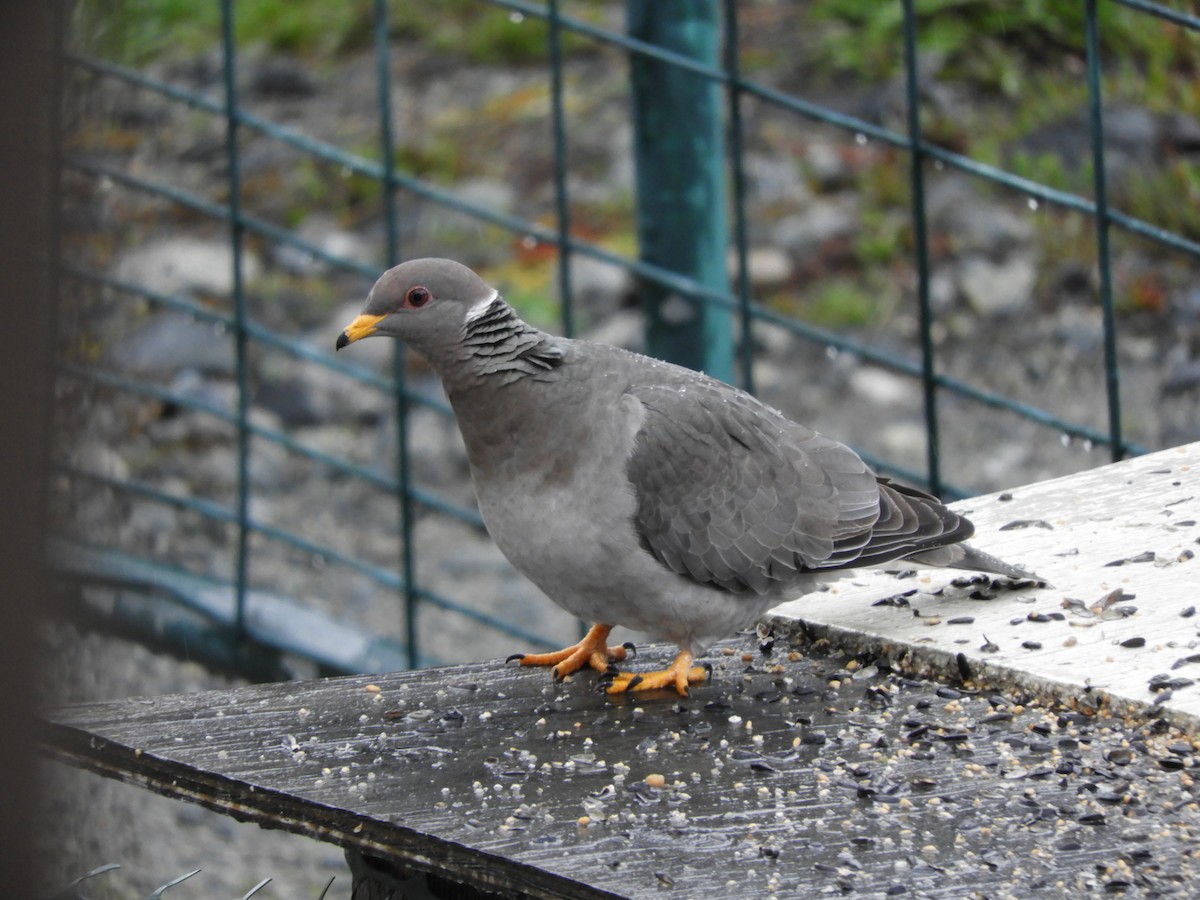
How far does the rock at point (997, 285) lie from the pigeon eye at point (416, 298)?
4.54 metres

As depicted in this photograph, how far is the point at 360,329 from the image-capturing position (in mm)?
3223

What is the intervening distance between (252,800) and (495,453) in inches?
35.2

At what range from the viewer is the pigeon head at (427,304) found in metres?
3.22

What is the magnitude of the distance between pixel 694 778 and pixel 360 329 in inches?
44.7

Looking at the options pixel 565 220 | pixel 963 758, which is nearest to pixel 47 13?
pixel 963 758

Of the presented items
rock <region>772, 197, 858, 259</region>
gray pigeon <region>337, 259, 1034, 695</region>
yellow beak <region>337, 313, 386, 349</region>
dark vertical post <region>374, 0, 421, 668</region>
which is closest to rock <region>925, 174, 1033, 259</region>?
rock <region>772, 197, 858, 259</region>

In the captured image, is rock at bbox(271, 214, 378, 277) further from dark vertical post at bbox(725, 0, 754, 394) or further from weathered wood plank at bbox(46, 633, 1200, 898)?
weathered wood plank at bbox(46, 633, 1200, 898)

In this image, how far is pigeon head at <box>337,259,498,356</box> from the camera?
127 inches

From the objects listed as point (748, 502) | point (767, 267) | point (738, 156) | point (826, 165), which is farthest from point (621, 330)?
point (748, 502)

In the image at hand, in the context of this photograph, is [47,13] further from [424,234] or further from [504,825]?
[424,234]

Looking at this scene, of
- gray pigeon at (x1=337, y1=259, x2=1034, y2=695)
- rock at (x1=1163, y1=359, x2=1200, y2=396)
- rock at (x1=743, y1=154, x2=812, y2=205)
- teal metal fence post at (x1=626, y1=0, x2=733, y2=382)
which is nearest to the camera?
gray pigeon at (x1=337, y1=259, x2=1034, y2=695)

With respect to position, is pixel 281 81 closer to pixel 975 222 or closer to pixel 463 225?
pixel 463 225

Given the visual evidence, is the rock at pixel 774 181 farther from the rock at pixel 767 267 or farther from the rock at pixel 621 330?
the rock at pixel 621 330

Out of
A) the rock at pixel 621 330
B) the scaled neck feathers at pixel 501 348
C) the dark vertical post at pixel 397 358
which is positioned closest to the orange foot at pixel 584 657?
the scaled neck feathers at pixel 501 348
